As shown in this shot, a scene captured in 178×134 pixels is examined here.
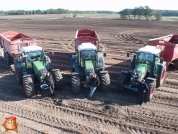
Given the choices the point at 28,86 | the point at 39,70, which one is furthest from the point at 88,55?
the point at 28,86

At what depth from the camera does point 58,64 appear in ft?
50.3

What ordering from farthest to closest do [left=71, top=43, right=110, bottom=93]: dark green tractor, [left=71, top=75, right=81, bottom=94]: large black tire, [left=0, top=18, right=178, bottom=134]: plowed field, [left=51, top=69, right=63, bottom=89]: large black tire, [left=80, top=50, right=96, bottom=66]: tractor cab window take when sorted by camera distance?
[left=80, top=50, right=96, bottom=66]: tractor cab window, [left=51, top=69, right=63, bottom=89]: large black tire, [left=71, top=43, right=110, bottom=93]: dark green tractor, [left=71, top=75, right=81, bottom=94]: large black tire, [left=0, top=18, right=178, bottom=134]: plowed field

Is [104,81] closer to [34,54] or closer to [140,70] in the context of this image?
[140,70]

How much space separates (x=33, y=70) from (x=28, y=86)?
1.29 metres

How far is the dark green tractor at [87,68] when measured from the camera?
10633 millimetres

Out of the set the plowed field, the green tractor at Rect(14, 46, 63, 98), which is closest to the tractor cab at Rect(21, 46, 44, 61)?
the green tractor at Rect(14, 46, 63, 98)

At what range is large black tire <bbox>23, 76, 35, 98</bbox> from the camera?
1024cm

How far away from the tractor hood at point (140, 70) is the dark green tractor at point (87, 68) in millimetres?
1413

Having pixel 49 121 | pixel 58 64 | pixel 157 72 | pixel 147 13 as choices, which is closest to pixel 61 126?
pixel 49 121

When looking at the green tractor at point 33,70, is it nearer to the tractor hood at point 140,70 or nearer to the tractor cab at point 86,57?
the tractor cab at point 86,57

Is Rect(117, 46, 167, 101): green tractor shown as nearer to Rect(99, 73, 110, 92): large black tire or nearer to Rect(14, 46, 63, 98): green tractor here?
Rect(99, 73, 110, 92): large black tire

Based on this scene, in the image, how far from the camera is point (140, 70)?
34.2 feet

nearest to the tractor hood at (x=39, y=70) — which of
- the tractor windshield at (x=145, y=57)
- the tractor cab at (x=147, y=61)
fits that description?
the tractor cab at (x=147, y=61)

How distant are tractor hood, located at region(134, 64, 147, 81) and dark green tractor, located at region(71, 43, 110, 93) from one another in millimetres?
1413
